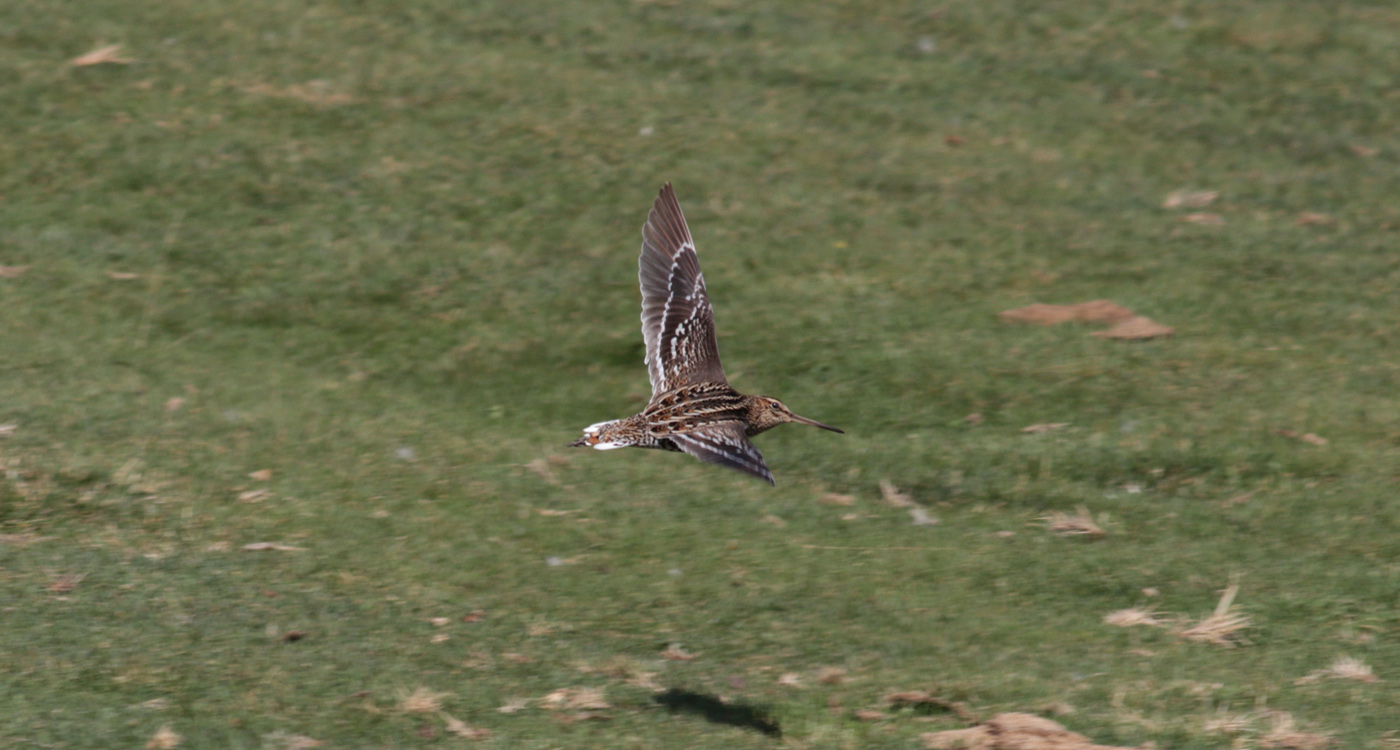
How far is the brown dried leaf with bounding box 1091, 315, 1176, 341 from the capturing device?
44.0 feet

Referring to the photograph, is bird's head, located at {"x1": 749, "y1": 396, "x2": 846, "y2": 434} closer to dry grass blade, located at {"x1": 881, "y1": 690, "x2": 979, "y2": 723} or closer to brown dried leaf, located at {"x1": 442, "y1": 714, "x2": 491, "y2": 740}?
dry grass blade, located at {"x1": 881, "y1": 690, "x2": 979, "y2": 723}

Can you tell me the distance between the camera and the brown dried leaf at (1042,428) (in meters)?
11.9

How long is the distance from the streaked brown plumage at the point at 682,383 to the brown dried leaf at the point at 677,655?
1215 millimetres

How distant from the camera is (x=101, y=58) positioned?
55.0 ft

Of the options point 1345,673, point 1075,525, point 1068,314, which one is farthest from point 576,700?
point 1068,314

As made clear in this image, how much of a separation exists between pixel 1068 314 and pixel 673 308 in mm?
5507

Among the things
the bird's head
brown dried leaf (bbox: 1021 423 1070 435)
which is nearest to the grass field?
brown dried leaf (bbox: 1021 423 1070 435)

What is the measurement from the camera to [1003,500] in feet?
36.2

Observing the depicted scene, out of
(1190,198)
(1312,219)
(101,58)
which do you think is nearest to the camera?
(1312,219)

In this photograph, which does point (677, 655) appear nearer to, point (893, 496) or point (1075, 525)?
point (893, 496)

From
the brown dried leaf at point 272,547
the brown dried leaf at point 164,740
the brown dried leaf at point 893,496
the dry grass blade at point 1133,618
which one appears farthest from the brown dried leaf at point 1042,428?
the brown dried leaf at point 164,740

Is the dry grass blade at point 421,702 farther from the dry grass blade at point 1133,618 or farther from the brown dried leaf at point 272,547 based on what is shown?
the dry grass blade at point 1133,618

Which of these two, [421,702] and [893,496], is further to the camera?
[893,496]

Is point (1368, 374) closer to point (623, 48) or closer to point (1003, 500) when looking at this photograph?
point (1003, 500)
